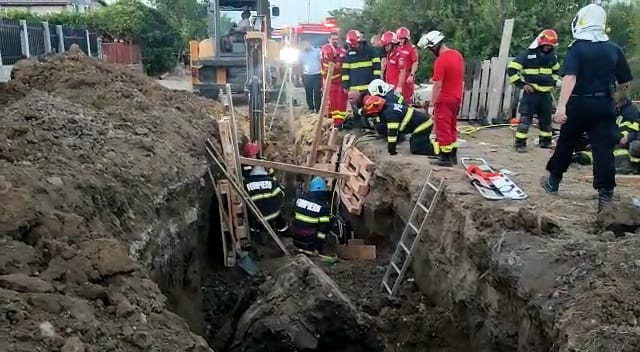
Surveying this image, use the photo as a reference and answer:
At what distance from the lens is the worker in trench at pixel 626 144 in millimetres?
8109

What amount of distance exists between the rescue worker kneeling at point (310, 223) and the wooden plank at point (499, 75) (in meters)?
5.24

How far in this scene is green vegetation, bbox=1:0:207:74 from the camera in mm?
29375

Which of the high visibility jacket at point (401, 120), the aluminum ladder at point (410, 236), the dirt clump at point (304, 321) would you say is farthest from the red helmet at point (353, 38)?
the dirt clump at point (304, 321)

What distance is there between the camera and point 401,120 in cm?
923

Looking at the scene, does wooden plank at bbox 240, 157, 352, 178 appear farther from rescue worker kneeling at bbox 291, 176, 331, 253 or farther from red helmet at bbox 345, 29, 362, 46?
red helmet at bbox 345, 29, 362, 46

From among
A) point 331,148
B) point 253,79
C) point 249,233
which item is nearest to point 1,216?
point 249,233

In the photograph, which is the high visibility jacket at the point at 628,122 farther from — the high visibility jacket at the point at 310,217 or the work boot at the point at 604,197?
the high visibility jacket at the point at 310,217

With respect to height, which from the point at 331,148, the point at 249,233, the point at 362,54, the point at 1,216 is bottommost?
the point at 249,233

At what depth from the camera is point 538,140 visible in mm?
10375

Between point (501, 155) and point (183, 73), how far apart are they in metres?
25.4

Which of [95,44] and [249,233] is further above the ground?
[95,44]

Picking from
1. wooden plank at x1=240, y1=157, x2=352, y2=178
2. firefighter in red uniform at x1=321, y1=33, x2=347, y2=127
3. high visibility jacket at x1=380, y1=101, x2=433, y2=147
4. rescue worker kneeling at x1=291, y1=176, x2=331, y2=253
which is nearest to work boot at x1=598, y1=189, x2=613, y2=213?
high visibility jacket at x1=380, y1=101, x2=433, y2=147

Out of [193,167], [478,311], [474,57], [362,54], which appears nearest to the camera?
[478,311]

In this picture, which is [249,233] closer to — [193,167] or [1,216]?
[193,167]
